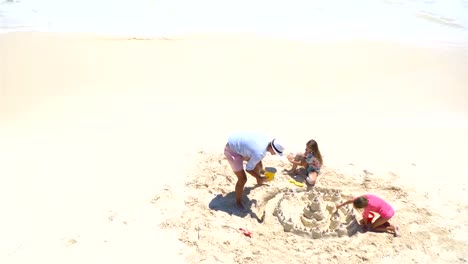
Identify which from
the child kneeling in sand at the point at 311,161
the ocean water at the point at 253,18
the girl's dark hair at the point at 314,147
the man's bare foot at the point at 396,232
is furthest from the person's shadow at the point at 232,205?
the ocean water at the point at 253,18

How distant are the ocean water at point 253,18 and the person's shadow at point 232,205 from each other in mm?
6041

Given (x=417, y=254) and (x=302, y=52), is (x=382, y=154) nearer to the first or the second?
(x=417, y=254)

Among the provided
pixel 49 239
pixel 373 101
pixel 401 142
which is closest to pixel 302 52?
pixel 373 101

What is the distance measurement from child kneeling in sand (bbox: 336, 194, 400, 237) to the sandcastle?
20 cm

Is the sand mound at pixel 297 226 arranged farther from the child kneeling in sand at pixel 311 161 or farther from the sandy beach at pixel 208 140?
the child kneeling in sand at pixel 311 161

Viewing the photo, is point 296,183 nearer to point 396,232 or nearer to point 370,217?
point 370,217

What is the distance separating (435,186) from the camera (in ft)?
19.0

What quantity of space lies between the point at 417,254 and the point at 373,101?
3795 mm

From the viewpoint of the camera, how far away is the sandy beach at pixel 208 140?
4797 mm

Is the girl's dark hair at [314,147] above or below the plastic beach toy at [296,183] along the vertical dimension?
above

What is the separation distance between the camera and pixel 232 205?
17.6 feet

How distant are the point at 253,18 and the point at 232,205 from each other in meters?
8.02

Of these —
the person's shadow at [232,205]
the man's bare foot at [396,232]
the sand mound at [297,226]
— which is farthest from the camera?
the person's shadow at [232,205]

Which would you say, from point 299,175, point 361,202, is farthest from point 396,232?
point 299,175
